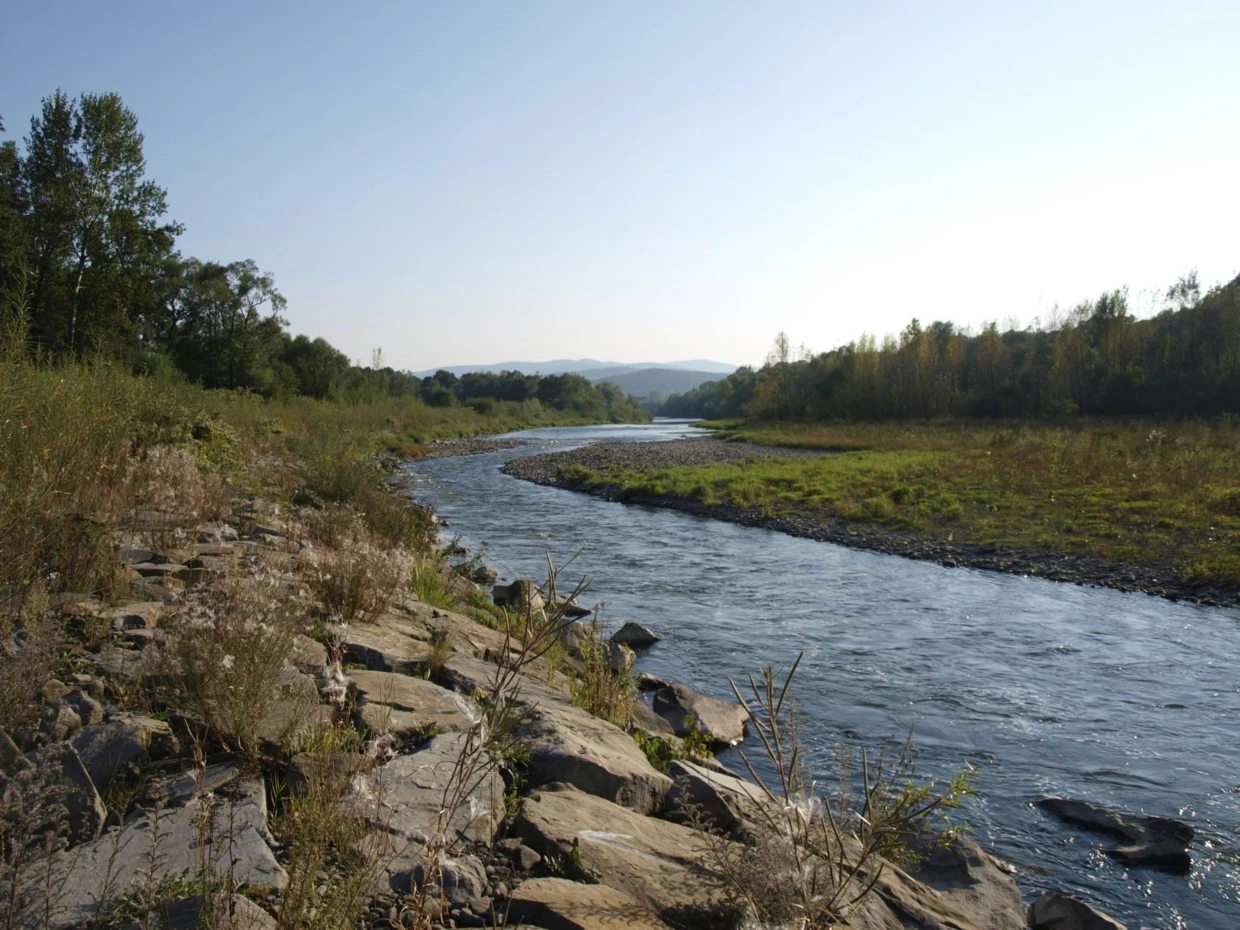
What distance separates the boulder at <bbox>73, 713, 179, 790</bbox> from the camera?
124 inches

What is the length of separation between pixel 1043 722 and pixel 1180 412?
149 feet

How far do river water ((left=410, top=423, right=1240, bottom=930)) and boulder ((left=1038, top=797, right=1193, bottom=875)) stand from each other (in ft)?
0.33

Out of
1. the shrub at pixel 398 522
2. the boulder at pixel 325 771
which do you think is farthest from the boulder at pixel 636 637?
the boulder at pixel 325 771

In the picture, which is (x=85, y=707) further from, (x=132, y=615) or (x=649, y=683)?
(x=649, y=683)

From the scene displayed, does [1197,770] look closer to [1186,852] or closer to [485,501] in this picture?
[1186,852]

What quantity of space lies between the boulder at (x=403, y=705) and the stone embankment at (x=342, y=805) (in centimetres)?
2

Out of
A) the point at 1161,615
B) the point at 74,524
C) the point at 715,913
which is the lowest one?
the point at 1161,615

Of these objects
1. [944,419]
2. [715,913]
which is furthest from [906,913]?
[944,419]

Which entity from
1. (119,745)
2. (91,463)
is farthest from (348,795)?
(91,463)

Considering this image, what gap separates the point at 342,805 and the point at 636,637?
7069mm

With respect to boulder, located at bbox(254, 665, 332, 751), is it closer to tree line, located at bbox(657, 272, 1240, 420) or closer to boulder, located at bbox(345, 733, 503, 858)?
boulder, located at bbox(345, 733, 503, 858)

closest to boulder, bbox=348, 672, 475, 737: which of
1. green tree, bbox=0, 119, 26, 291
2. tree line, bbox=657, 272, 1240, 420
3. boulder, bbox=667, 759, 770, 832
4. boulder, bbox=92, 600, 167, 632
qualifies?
boulder, bbox=667, 759, 770, 832

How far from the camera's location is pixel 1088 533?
16297mm

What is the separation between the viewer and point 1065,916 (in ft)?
13.9
